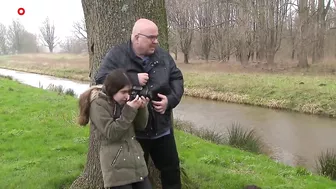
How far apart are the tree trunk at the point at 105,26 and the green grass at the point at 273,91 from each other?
480 inches

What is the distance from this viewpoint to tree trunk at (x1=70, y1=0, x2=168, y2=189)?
388cm

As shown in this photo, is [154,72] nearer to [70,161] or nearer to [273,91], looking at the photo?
[70,161]

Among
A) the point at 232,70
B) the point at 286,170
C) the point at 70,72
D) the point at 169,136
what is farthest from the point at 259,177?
the point at 70,72

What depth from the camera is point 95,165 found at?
398 centimetres

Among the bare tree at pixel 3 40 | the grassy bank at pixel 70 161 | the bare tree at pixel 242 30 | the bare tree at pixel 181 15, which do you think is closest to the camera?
the grassy bank at pixel 70 161

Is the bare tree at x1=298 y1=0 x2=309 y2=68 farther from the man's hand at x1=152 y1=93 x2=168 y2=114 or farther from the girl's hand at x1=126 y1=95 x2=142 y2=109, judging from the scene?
the girl's hand at x1=126 y1=95 x2=142 y2=109

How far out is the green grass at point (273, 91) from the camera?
612 inches

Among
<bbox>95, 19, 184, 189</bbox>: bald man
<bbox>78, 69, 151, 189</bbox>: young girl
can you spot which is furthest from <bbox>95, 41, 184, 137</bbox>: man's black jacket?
<bbox>78, 69, 151, 189</bbox>: young girl

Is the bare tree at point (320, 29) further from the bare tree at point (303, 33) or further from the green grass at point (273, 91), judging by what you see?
the green grass at point (273, 91)

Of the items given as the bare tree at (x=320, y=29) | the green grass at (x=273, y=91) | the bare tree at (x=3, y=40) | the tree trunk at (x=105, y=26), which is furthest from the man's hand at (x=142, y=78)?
the bare tree at (x=3, y=40)

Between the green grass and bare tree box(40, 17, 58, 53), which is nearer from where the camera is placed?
the green grass

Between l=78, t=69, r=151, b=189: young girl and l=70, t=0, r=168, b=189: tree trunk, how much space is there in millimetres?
739

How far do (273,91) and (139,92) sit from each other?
51.7 ft

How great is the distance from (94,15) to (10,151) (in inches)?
151
